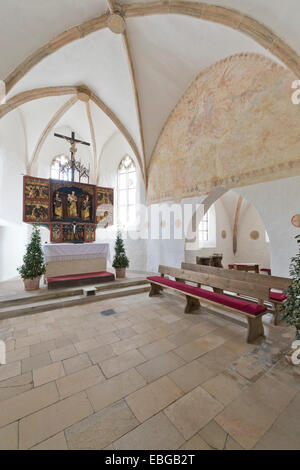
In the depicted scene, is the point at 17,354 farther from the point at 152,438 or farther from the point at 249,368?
the point at 249,368

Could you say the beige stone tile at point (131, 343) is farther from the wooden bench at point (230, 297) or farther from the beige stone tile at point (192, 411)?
the wooden bench at point (230, 297)

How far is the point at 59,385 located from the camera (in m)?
2.21

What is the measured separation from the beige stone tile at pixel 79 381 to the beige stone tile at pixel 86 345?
0.48 m

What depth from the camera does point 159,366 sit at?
8.27 ft

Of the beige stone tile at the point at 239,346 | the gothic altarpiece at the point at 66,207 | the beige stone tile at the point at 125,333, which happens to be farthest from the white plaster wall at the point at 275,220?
the beige stone tile at the point at 125,333

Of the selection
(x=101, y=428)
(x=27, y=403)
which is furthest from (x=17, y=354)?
(x=101, y=428)

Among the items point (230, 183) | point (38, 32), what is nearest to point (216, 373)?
point (230, 183)

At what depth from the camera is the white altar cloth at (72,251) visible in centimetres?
596

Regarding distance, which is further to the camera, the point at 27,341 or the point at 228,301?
the point at 228,301

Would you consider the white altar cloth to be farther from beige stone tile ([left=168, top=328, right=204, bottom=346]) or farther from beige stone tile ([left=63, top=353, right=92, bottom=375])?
beige stone tile ([left=168, top=328, right=204, bottom=346])

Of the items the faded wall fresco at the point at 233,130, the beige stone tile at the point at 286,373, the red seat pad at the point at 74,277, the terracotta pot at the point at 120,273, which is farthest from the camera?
the terracotta pot at the point at 120,273

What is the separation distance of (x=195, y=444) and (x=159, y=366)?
3.28 feet

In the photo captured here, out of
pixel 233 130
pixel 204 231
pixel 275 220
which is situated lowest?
pixel 275 220

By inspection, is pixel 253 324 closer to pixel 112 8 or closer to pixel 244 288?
pixel 244 288
